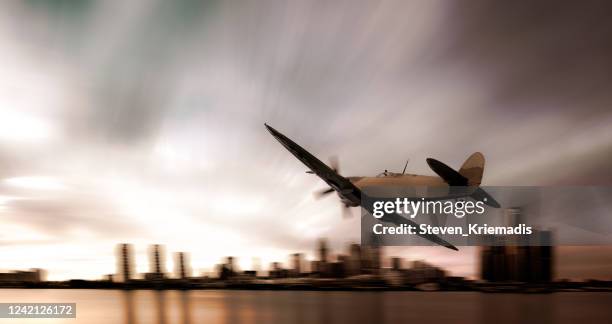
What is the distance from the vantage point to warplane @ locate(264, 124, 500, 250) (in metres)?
55.3

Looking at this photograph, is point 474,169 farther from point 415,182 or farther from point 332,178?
point 332,178

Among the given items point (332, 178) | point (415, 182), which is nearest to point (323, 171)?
point (332, 178)

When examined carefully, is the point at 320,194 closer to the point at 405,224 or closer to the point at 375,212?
the point at 375,212

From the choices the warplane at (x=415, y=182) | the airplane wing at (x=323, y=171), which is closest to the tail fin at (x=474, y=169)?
the warplane at (x=415, y=182)

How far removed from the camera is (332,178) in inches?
2180

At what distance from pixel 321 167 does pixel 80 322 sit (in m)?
49.6

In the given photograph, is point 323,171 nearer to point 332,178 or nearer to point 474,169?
point 332,178

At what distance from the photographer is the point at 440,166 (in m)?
58.8

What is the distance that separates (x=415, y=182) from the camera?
2394 inches

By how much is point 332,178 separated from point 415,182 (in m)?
11.8

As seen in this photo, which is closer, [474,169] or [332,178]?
[332,178]

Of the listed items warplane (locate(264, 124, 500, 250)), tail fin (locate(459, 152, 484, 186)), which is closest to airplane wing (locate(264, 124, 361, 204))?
warplane (locate(264, 124, 500, 250))

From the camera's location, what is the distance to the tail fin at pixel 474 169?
62409 mm

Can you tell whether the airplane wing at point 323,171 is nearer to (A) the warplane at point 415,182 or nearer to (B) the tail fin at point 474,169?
(A) the warplane at point 415,182
